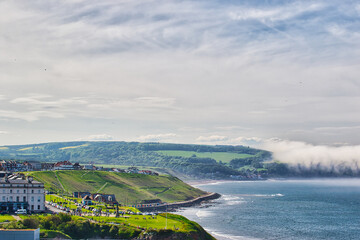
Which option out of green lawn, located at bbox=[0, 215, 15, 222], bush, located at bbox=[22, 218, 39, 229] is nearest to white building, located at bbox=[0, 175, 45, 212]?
green lawn, located at bbox=[0, 215, 15, 222]

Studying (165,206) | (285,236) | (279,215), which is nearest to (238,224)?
(285,236)

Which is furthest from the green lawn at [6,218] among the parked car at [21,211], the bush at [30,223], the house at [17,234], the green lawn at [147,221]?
the green lawn at [147,221]

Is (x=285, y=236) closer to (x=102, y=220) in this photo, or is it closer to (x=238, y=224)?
(x=238, y=224)

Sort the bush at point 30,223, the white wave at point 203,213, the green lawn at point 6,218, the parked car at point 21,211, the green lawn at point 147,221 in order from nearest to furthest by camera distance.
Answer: the bush at point 30,223
the green lawn at point 6,218
the green lawn at point 147,221
the parked car at point 21,211
the white wave at point 203,213

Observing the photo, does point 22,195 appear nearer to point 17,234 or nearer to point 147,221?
point 147,221

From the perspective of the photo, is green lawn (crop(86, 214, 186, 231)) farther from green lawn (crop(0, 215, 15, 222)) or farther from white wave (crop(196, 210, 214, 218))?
white wave (crop(196, 210, 214, 218))

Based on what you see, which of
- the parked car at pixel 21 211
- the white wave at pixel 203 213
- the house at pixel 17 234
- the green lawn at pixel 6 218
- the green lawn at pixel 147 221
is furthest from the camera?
the white wave at pixel 203 213

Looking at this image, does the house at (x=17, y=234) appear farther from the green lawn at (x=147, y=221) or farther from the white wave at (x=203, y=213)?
the white wave at (x=203, y=213)

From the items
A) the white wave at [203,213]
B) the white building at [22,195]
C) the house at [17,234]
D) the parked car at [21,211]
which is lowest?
the white wave at [203,213]

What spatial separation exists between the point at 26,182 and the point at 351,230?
106796 mm

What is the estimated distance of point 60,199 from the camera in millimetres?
148375

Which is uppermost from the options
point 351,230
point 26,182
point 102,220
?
point 26,182

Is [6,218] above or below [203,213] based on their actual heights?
above

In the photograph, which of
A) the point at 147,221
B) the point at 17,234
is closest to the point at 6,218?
the point at 17,234
